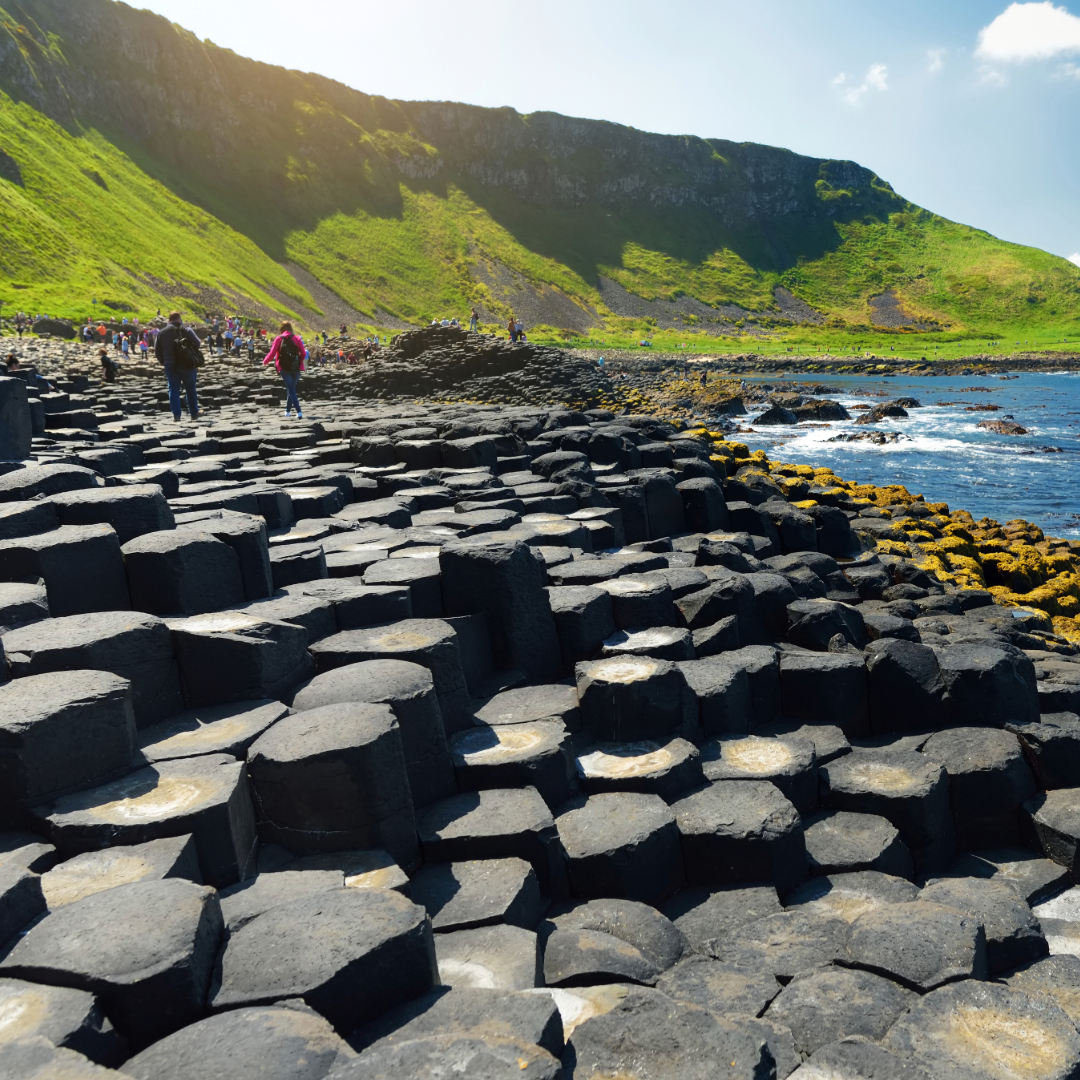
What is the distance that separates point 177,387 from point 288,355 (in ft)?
6.47

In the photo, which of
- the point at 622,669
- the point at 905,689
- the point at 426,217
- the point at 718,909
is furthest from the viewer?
the point at 426,217

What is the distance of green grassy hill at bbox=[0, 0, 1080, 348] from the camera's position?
70562mm

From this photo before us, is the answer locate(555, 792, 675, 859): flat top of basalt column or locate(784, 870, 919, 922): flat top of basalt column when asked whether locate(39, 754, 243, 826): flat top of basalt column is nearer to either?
locate(555, 792, 675, 859): flat top of basalt column

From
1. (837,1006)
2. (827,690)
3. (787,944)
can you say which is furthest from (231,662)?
(827,690)

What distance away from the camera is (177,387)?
48.9ft

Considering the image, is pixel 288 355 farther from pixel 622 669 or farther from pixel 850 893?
pixel 850 893

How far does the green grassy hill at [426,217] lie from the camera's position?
232ft

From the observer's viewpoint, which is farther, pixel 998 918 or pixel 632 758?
pixel 632 758

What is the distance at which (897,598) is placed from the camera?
8961 millimetres

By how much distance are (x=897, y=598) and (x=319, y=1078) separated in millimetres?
8019

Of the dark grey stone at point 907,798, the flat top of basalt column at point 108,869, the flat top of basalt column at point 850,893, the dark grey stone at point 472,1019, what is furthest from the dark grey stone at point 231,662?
the dark grey stone at point 907,798

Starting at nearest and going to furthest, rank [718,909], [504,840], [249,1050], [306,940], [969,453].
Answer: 1. [249,1050]
2. [306,940]
3. [504,840]
4. [718,909]
5. [969,453]

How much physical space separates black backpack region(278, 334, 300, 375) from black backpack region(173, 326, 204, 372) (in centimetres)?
143

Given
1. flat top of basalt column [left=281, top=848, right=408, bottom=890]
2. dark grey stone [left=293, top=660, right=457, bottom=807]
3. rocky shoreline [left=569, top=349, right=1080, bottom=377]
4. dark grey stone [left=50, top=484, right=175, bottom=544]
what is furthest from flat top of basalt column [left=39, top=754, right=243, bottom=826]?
rocky shoreline [left=569, top=349, right=1080, bottom=377]
